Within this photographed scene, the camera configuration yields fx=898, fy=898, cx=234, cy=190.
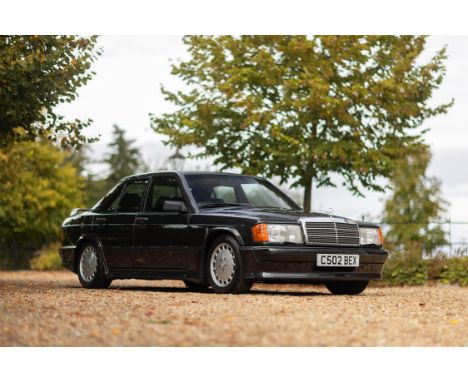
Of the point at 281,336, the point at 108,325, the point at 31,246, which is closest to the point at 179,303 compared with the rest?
the point at 108,325

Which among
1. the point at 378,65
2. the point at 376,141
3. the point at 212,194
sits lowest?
the point at 212,194

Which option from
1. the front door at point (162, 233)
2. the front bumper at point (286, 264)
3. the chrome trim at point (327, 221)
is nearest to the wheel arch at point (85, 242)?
the front door at point (162, 233)

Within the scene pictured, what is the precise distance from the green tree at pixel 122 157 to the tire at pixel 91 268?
183ft

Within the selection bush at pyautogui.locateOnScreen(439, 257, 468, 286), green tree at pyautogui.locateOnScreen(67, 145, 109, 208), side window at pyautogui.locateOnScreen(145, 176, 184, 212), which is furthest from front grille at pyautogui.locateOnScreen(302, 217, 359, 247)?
green tree at pyautogui.locateOnScreen(67, 145, 109, 208)

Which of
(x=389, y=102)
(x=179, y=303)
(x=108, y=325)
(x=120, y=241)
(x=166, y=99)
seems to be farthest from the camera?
(x=166, y=99)

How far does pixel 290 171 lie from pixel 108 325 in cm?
1460

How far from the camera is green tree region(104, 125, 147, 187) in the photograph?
71.8 metres

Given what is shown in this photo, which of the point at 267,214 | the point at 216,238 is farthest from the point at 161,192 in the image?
the point at 267,214

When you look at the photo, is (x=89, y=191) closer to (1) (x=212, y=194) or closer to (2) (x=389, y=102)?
(2) (x=389, y=102)

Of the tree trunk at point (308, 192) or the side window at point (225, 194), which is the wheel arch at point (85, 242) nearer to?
the side window at point (225, 194)

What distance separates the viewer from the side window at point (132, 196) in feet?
46.4

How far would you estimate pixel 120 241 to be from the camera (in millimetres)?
14078

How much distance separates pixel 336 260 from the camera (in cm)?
1237

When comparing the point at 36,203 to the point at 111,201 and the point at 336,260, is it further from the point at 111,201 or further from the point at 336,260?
the point at 336,260
